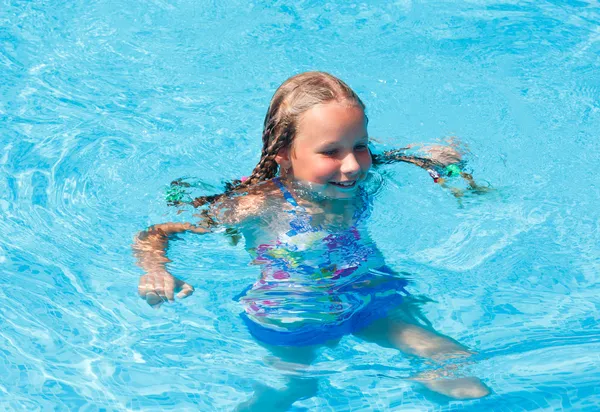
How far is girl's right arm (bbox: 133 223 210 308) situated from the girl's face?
1.95ft

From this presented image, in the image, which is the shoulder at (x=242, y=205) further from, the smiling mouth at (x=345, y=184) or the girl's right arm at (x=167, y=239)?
the smiling mouth at (x=345, y=184)

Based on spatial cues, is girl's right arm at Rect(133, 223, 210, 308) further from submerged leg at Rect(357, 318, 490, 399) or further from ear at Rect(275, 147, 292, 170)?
submerged leg at Rect(357, 318, 490, 399)

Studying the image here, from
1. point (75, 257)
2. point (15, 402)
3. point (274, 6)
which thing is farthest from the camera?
point (274, 6)

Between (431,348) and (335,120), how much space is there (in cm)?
106

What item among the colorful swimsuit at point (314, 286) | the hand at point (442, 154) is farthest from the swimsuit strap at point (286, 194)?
the hand at point (442, 154)

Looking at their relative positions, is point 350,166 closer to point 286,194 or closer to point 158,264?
point 286,194

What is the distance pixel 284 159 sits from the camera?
3744 mm

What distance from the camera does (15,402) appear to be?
325cm

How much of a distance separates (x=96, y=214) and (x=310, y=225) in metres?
1.26

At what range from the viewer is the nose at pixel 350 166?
135 inches

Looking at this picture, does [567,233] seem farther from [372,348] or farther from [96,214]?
[96,214]

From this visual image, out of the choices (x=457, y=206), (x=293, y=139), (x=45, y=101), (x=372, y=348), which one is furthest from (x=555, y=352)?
(x=45, y=101)

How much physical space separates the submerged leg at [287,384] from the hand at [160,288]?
1.72 ft

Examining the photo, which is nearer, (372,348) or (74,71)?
(372,348)
